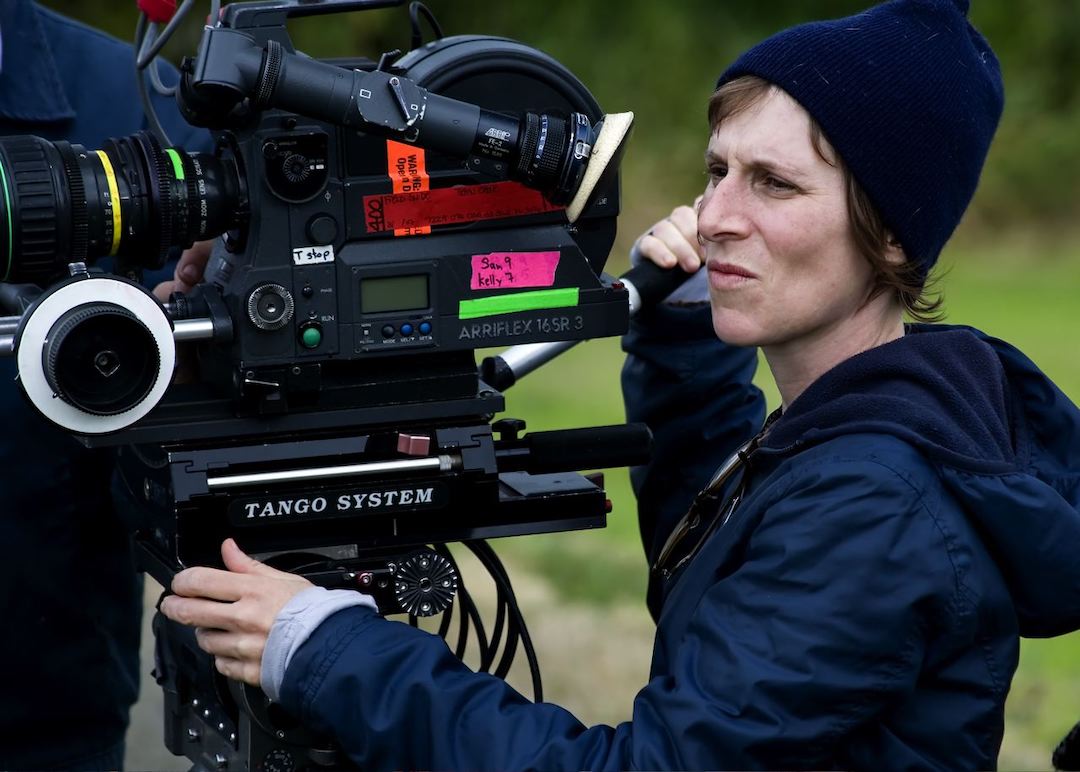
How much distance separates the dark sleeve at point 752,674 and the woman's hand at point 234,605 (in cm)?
6

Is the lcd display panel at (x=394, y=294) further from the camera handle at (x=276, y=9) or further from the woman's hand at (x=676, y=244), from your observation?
the woman's hand at (x=676, y=244)

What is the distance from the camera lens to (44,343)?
69.9 inches

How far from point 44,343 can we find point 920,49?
111 cm

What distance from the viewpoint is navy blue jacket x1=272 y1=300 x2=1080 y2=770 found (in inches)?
67.0

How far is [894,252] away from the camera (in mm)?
1997

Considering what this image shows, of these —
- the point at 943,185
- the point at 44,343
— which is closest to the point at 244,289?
the point at 44,343

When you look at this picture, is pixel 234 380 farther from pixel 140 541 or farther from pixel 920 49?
pixel 920 49

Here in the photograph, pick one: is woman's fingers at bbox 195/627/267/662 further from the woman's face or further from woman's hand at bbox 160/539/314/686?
the woman's face

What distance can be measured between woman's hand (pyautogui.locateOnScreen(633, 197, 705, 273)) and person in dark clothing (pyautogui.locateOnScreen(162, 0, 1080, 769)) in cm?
34

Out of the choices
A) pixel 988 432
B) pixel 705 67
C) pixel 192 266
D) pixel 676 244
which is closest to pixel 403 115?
pixel 192 266

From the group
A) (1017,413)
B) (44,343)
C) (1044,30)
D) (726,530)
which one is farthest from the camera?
(1044,30)

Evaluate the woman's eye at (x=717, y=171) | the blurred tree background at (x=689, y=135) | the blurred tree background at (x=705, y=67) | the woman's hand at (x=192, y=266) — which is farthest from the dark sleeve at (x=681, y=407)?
the blurred tree background at (x=705, y=67)

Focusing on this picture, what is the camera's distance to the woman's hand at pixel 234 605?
6.09ft

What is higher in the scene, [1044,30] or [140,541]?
[1044,30]
